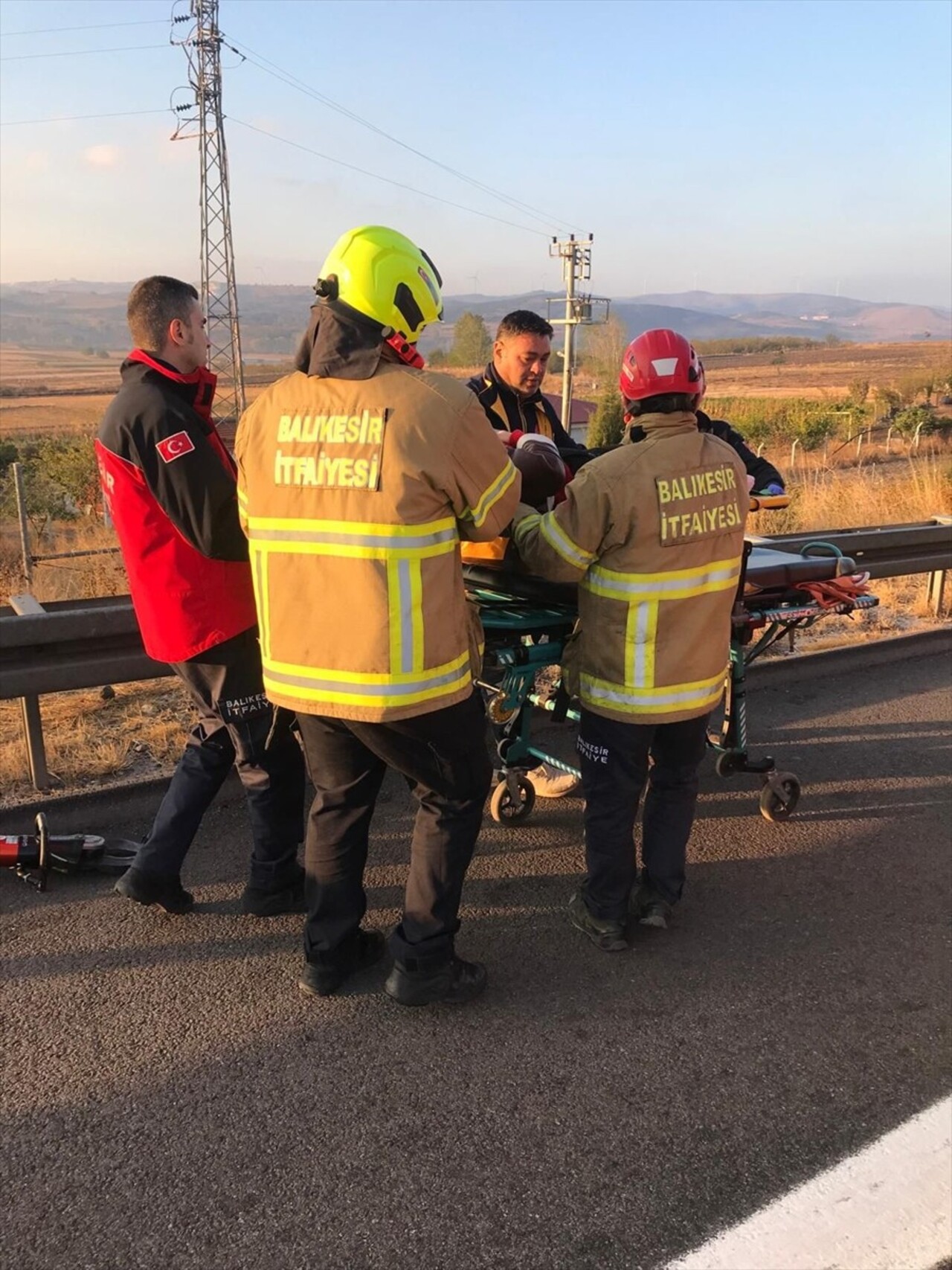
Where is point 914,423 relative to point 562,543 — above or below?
below

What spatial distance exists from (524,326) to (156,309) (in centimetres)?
234

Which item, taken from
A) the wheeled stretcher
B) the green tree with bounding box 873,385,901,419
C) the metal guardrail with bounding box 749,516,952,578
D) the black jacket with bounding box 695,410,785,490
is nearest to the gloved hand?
the wheeled stretcher

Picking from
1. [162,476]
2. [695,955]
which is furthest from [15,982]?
[695,955]

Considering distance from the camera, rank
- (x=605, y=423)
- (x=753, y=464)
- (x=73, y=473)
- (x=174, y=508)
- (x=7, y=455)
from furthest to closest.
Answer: (x=605, y=423), (x=7, y=455), (x=73, y=473), (x=753, y=464), (x=174, y=508)

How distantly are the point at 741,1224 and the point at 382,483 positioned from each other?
1.92 metres

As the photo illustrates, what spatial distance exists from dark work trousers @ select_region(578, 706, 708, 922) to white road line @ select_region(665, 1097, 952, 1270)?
111cm

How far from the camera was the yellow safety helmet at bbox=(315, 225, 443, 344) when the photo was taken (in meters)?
2.61

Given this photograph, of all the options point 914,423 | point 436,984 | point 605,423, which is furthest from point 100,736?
point 605,423

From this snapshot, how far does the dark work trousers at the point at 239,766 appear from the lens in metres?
3.25

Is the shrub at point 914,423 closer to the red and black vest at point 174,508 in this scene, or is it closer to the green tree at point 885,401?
the green tree at point 885,401

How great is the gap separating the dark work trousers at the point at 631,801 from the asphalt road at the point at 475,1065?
8.0 inches

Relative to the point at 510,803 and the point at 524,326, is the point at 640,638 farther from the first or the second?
the point at 524,326

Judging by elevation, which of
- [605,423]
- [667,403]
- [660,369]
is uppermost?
[660,369]

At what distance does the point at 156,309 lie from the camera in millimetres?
3090
